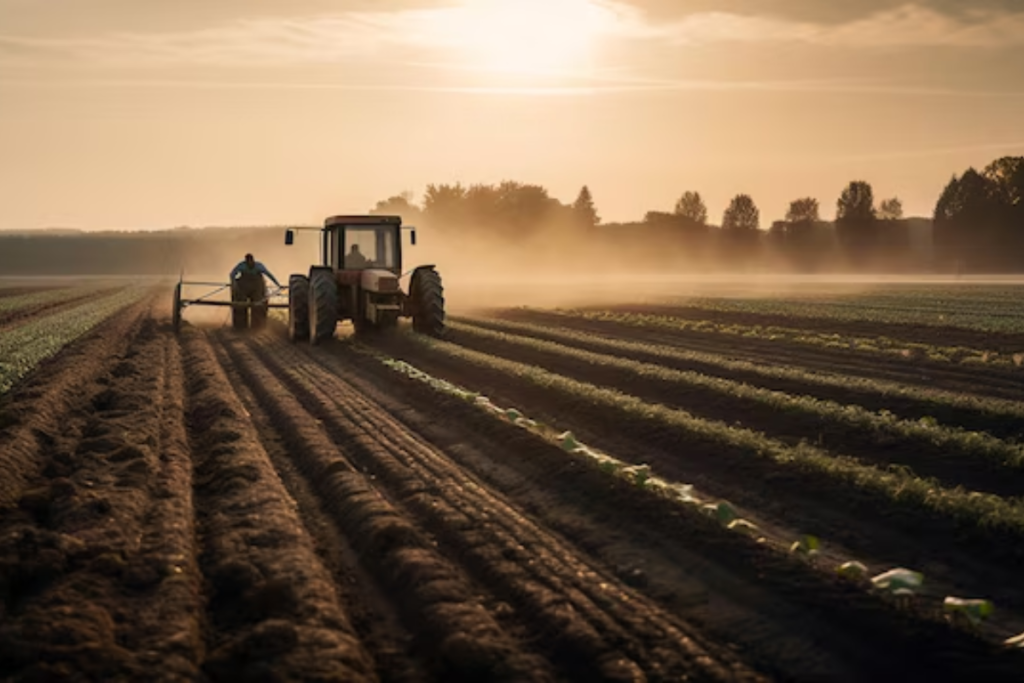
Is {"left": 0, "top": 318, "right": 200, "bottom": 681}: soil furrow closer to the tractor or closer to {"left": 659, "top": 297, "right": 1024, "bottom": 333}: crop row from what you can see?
the tractor

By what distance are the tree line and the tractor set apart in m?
61.3

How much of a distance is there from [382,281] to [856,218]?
78796mm

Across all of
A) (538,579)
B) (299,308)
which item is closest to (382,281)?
(299,308)

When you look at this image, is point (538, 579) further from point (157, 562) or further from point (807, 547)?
point (157, 562)

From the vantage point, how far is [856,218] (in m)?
93.3

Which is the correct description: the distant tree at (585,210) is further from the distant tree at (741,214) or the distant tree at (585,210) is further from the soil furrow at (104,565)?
the soil furrow at (104,565)

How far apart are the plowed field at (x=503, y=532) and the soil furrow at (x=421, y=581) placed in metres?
0.02

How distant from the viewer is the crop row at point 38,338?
1855 centimetres

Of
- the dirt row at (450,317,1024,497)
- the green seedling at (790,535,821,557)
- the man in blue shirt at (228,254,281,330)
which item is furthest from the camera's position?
the man in blue shirt at (228,254,281,330)

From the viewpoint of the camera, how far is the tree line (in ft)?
279

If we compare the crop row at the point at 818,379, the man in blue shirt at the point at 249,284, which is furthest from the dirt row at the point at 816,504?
the man in blue shirt at the point at 249,284

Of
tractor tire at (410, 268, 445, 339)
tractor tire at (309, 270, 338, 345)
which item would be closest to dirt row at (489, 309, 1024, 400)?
tractor tire at (410, 268, 445, 339)

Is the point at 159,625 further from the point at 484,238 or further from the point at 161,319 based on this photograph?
the point at 484,238

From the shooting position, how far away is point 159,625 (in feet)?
21.1
